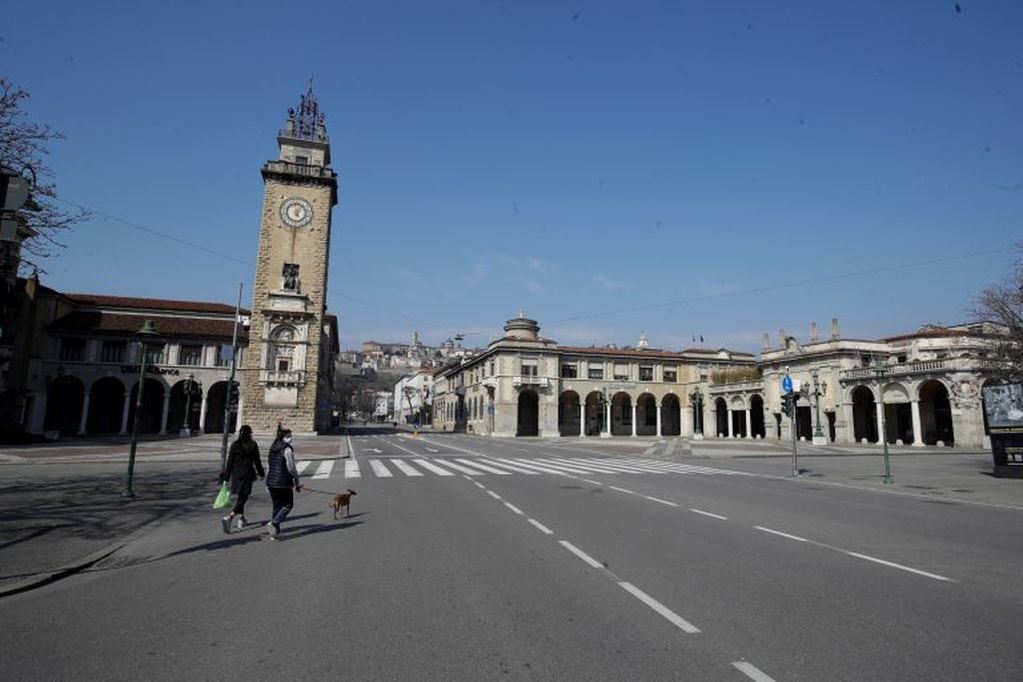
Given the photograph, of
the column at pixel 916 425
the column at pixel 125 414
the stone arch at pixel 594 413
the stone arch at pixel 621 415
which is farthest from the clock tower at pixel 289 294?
the column at pixel 916 425

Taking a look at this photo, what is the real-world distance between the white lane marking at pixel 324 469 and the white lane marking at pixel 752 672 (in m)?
16.8

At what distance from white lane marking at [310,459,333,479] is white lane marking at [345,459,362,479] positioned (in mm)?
644

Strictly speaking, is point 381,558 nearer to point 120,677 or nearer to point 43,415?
point 120,677

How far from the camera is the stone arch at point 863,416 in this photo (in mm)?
52688

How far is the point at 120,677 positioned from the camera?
413 centimetres

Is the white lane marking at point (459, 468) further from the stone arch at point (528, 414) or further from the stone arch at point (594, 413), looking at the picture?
the stone arch at point (594, 413)

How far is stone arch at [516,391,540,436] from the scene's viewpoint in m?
72.1

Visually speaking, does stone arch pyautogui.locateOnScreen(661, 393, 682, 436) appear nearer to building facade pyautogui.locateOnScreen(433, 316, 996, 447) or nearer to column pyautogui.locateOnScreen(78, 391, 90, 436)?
building facade pyautogui.locateOnScreen(433, 316, 996, 447)

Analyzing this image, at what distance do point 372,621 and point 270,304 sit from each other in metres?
50.3

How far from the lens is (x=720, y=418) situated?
2790 inches

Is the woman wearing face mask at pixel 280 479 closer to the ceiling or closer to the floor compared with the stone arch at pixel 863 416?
closer to the floor

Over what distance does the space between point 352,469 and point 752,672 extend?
64.4ft

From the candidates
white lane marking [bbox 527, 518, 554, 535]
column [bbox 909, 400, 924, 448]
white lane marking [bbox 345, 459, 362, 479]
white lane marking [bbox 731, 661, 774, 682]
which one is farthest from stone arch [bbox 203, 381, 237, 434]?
column [bbox 909, 400, 924, 448]

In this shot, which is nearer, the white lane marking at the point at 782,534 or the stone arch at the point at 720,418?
the white lane marking at the point at 782,534
